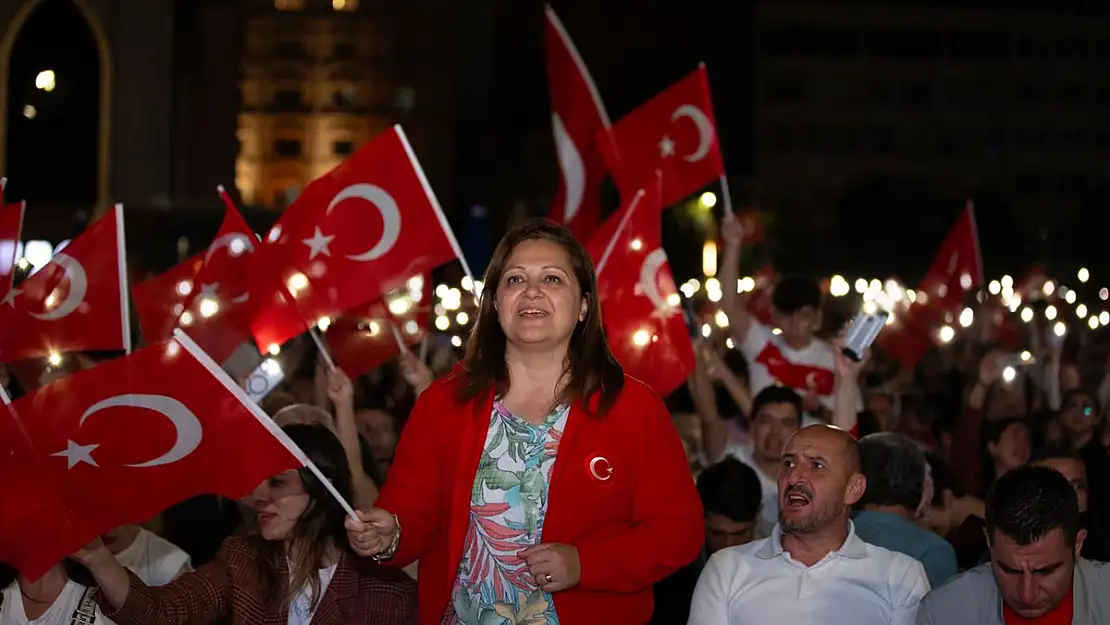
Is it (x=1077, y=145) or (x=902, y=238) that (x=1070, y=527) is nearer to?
(x=902, y=238)

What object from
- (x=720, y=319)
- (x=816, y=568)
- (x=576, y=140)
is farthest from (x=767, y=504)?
(x=720, y=319)

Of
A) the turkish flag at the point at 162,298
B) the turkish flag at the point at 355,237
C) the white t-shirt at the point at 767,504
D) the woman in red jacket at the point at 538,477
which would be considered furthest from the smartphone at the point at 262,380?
the woman in red jacket at the point at 538,477

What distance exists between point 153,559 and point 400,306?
5.11 m

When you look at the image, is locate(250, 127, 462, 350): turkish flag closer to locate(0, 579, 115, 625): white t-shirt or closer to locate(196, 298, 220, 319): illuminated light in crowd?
locate(196, 298, 220, 319): illuminated light in crowd

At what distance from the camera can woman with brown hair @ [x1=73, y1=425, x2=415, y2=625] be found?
206 inches

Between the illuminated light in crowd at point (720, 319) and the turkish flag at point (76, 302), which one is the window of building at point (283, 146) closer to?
the illuminated light in crowd at point (720, 319)

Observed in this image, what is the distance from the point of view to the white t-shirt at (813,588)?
531 cm

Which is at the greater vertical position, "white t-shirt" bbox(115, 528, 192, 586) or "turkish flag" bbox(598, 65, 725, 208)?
"turkish flag" bbox(598, 65, 725, 208)

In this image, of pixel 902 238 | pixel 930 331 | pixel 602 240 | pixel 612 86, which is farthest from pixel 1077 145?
pixel 602 240

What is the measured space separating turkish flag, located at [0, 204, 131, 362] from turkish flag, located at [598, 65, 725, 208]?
390 cm

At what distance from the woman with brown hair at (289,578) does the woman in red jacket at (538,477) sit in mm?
868

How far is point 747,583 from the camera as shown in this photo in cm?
540


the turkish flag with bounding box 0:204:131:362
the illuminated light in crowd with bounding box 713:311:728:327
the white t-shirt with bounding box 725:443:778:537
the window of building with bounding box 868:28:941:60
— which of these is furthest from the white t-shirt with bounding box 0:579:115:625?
the window of building with bounding box 868:28:941:60

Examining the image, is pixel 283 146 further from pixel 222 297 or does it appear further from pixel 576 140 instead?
pixel 222 297
